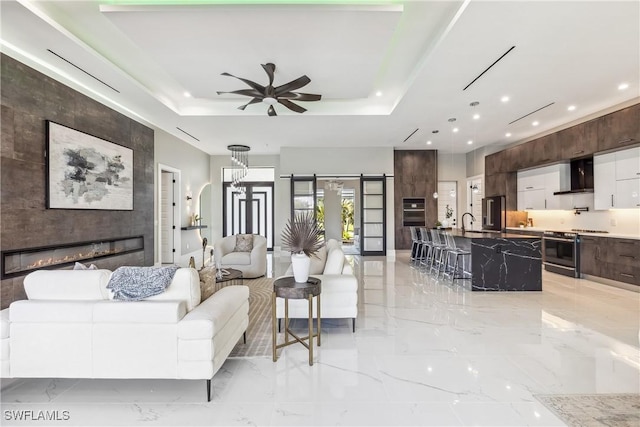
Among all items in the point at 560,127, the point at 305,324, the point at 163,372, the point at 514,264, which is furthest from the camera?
the point at 560,127

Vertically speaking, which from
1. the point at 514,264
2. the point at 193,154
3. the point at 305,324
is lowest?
the point at 305,324

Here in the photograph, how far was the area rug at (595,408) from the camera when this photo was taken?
1853 mm

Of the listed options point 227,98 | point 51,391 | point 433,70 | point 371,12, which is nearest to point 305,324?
point 51,391

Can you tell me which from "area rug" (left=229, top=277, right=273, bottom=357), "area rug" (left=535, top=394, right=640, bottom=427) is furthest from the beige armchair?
"area rug" (left=535, top=394, right=640, bottom=427)

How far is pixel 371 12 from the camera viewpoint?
291 cm

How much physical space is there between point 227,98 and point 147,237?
3.40 m

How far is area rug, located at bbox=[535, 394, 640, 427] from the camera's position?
72.9 inches

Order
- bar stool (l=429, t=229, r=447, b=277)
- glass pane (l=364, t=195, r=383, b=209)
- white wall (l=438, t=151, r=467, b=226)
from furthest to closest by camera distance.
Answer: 1. white wall (l=438, t=151, r=467, b=226)
2. glass pane (l=364, t=195, r=383, b=209)
3. bar stool (l=429, t=229, r=447, b=277)

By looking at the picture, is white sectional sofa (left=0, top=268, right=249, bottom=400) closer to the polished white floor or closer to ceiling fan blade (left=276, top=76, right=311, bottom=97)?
the polished white floor

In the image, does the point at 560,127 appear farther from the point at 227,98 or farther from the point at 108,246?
the point at 108,246

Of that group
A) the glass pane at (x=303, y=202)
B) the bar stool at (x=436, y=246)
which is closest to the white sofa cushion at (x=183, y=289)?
the bar stool at (x=436, y=246)

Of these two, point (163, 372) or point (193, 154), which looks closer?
point (163, 372)

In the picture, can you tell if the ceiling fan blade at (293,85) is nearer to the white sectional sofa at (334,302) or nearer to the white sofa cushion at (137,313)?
the white sectional sofa at (334,302)

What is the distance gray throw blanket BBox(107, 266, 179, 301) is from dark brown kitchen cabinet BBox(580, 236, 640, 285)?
6701 mm
